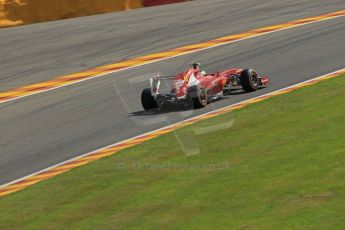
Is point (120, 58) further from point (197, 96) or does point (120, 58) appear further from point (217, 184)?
point (217, 184)

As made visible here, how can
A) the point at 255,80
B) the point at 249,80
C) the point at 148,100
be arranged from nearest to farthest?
1. the point at 148,100
2. the point at 249,80
3. the point at 255,80

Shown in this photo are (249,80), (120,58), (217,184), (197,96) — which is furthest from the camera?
(120,58)

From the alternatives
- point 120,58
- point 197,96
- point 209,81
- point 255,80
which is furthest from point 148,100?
point 120,58

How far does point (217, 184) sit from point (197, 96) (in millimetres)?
5217

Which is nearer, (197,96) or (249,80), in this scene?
(197,96)

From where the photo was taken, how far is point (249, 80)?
1730cm

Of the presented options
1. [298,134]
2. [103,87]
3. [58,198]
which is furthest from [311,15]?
[58,198]

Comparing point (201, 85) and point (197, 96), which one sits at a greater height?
point (201, 85)

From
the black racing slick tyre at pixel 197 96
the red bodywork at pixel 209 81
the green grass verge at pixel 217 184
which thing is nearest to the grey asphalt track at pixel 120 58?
the black racing slick tyre at pixel 197 96

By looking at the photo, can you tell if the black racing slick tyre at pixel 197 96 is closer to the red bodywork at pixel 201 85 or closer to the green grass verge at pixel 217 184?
the red bodywork at pixel 201 85

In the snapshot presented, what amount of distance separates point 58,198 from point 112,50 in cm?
1229

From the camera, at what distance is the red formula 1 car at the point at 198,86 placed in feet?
53.2

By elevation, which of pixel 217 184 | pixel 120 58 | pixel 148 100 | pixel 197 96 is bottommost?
pixel 120 58

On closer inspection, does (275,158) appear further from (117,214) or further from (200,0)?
(200,0)
